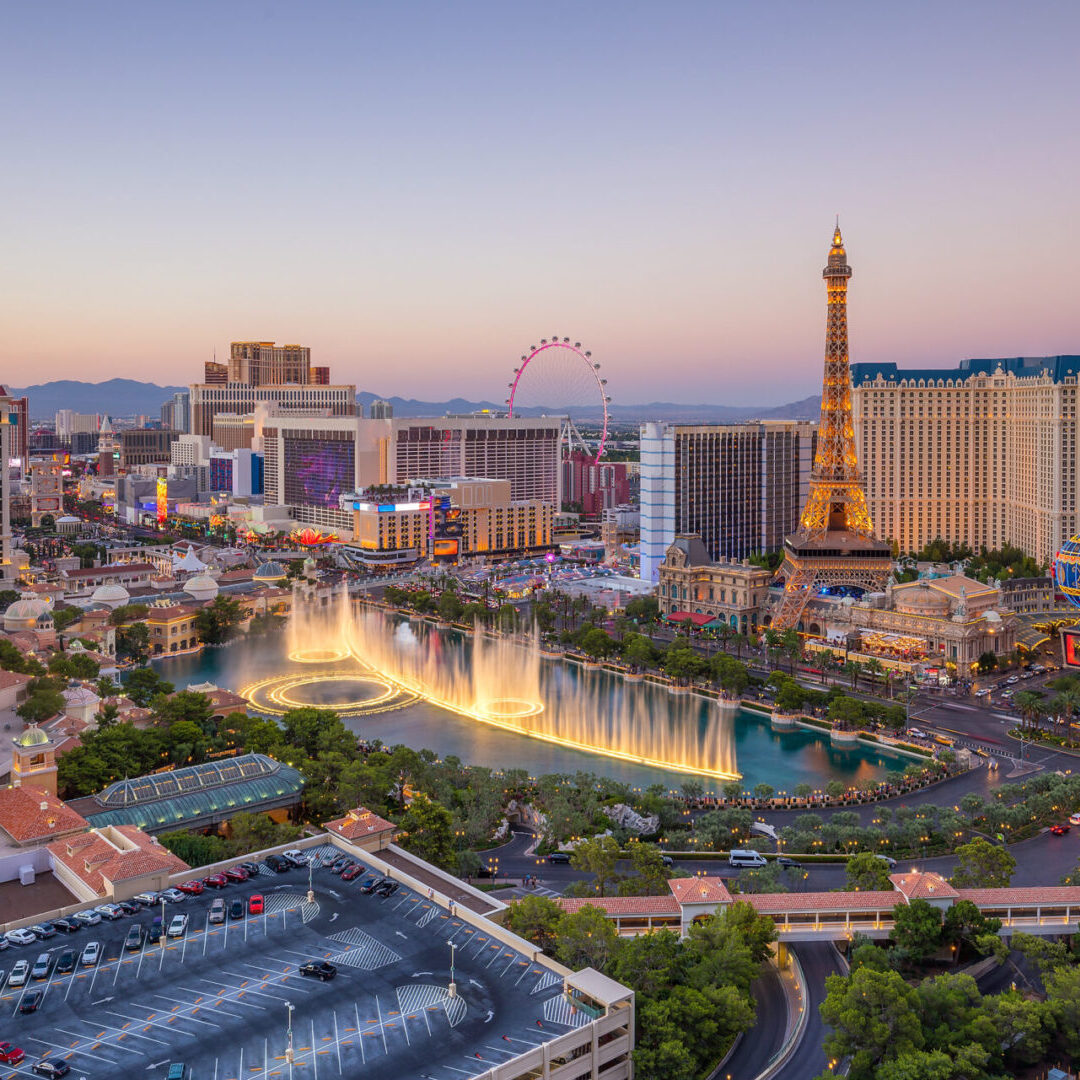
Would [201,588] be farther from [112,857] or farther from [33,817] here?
[112,857]

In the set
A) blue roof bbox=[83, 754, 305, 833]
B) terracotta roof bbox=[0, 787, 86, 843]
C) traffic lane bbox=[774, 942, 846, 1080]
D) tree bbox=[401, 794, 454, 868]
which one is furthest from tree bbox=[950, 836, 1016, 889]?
terracotta roof bbox=[0, 787, 86, 843]

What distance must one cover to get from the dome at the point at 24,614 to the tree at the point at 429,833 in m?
33.2

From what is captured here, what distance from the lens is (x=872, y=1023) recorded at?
17.6m

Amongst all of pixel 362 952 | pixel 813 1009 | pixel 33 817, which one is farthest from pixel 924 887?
pixel 33 817

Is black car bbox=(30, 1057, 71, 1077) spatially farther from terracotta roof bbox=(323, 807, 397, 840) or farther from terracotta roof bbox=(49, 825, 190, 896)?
terracotta roof bbox=(323, 807, 397, 840)

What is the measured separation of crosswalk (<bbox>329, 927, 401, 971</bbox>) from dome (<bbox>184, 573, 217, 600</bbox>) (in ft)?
153

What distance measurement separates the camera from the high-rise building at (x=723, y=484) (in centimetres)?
6756

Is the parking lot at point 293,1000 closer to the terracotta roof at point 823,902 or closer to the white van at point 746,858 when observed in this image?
the terracotta roof at point 823,902

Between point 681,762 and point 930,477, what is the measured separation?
47171mm

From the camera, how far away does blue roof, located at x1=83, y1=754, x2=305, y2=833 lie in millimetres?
26969

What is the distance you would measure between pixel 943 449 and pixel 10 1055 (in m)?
72.9

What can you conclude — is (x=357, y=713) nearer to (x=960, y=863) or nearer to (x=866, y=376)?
(x=960, y=863)

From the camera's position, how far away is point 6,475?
59781 mm

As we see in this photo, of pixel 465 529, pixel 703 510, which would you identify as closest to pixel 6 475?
pixel 465 529
